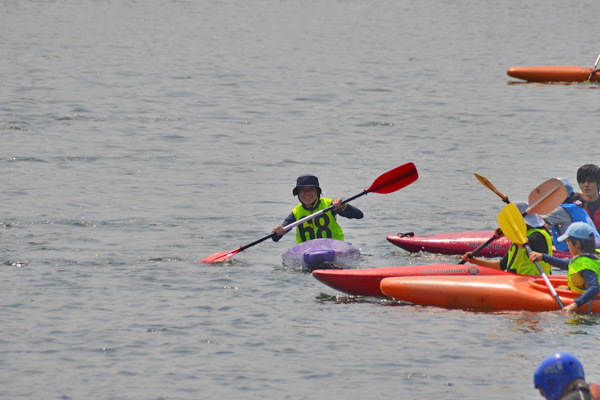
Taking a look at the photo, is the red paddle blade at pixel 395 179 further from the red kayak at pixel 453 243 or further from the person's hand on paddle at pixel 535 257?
the person's hand on paddle at pixel 535 257

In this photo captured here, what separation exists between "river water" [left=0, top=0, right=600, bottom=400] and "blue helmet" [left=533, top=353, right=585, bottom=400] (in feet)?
7.94

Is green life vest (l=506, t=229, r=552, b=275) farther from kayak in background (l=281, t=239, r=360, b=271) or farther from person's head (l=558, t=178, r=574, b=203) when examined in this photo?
kayak in background (l=281, t=239, r=360, b=271)

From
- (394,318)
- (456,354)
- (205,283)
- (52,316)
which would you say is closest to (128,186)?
(205,283)

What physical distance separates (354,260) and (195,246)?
7.97 ft

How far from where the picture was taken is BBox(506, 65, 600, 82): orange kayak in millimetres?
22578

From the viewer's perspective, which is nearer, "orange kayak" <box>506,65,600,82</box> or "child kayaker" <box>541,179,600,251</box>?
"child kayaker" <box>541,179,600,251</box>

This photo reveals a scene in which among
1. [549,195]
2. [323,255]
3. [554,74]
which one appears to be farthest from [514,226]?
[554,74]

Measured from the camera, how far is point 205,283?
880 cm

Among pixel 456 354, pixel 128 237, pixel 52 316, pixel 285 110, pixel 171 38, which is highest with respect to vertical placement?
pixel 171 38

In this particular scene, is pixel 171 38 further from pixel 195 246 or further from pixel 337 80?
pixel 195 246

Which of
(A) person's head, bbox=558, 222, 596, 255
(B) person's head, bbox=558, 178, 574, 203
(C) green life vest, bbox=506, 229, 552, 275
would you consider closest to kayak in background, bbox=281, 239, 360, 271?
(C) green life vest, bbox=506, 229, 552, 275

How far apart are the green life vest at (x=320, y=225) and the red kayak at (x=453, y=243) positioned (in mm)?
1021

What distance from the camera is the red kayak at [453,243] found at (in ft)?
32.3

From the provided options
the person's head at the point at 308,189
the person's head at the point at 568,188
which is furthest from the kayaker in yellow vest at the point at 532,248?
the person's head at the point at 308,189
